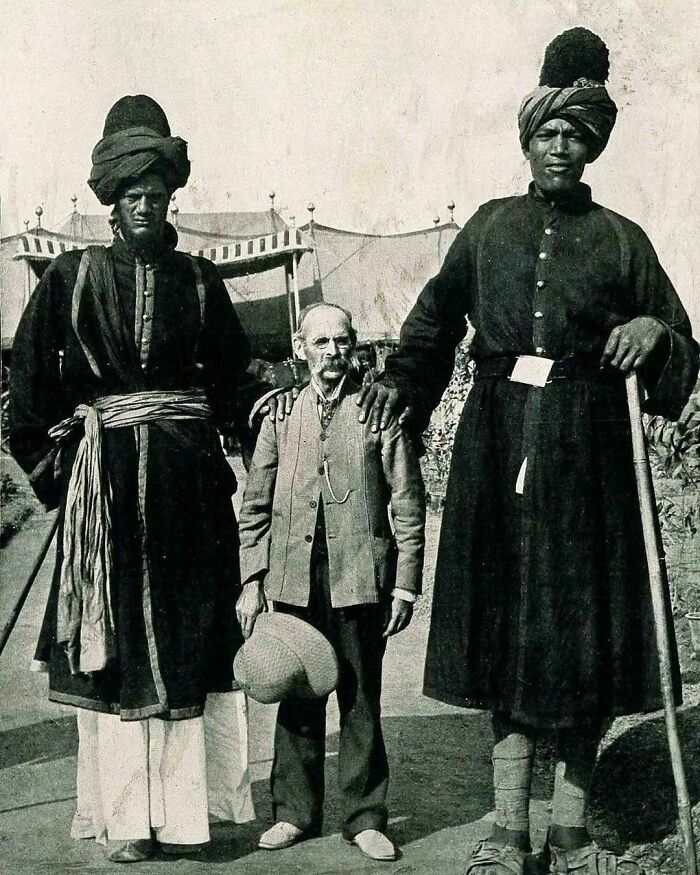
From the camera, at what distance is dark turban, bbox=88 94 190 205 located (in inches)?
140

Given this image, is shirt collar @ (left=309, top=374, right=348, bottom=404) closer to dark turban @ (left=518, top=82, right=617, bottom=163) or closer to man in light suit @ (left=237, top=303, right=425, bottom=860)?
man in light suit @ (left=237, top=303, right=425, bottom=860)

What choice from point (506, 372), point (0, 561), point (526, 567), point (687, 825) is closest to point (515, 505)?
point (526, 567)

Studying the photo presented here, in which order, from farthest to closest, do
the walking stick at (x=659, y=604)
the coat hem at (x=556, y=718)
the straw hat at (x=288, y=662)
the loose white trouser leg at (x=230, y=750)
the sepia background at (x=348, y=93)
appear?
the sepia background at (x=348, y=93)
the loose white trouser leg at (x=230, y=750)
the straw hat at (x=288, y=662)
the coat hem at (x=556, y=718)
the walking stick at (x=659, y=604)

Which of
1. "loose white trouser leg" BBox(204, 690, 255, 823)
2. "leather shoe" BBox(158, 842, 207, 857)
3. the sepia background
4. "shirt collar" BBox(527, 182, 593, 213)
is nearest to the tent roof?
the sepia background

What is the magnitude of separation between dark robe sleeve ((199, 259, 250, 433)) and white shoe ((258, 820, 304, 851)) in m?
1.39

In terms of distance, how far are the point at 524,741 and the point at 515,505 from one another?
752 mm

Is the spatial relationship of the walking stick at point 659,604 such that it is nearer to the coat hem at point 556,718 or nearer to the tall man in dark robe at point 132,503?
the coat hem at point 556,718

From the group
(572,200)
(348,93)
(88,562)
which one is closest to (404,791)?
(88,562)

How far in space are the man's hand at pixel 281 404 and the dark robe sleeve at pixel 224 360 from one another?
25cm

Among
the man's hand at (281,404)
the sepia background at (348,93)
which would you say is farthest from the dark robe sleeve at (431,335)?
the sepia background at (348,93)

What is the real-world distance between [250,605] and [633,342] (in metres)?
1.50

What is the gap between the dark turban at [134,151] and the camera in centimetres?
355

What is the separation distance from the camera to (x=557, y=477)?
3424 millimetres

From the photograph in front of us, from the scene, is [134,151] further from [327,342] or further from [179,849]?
[179,849]
